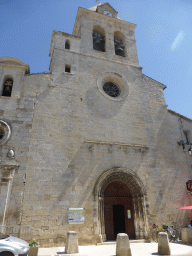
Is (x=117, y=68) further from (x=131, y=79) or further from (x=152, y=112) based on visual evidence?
(x=152, y=112)

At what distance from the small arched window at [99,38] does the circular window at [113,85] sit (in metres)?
3.47

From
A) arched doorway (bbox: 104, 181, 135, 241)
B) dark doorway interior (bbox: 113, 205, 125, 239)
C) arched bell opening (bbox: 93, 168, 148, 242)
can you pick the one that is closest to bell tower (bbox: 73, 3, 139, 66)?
arched bell opening (bbox: 93, 168, 148, 242)

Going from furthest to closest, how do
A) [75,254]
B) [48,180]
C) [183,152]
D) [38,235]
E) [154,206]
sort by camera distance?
[183,152]
[154,206]
[48,180]
[38,235]
[75,254]

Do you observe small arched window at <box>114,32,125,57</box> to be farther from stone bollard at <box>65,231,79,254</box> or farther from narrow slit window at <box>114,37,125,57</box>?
stone bollard at <box>65,231,79,254</box>

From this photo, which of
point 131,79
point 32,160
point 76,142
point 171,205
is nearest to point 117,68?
point 131,79

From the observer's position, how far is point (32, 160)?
8594 millimetres

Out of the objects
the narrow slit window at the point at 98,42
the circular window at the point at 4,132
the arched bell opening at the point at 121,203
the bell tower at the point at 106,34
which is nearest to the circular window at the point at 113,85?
the bell tower at the point at 106,34

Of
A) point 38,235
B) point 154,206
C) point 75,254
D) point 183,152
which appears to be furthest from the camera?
point 183,152

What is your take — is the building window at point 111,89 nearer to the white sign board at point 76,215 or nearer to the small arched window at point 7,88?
the small arched window at point 7,88

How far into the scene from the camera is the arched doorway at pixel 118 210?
916cm

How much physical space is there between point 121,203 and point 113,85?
7.74m

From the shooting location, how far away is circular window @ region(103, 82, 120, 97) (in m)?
12.3

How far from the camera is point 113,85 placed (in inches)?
504

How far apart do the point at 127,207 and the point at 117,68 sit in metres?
9.21
